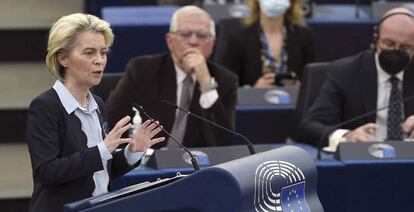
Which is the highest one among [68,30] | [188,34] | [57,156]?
[68,30]

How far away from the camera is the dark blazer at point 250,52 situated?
613 centimetres

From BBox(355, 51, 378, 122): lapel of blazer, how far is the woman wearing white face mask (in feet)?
3.57

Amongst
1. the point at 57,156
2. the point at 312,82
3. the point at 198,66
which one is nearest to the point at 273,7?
the point at 312,82

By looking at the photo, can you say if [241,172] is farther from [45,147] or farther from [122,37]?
[122,37]

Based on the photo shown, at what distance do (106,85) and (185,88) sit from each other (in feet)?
1.16

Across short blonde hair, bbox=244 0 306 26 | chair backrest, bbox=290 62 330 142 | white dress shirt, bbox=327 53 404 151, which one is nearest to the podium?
white dress shirt, bbox=327 53 404 151

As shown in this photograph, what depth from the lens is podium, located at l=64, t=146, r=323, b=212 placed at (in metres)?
2.59

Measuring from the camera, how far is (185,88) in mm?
4836

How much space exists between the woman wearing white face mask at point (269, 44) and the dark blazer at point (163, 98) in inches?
51.1

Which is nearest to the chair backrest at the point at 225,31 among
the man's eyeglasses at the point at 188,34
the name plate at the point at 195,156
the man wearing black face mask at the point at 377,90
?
the man wearing black face mask at the point at 377,90

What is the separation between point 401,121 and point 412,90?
0.16 meters

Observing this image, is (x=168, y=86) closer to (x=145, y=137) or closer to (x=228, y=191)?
(x=145, y=137)

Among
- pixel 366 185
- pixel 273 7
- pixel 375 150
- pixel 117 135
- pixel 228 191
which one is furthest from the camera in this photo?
pixel 273 7

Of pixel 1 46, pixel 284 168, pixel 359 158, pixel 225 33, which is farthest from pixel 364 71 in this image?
pixel 284 168
